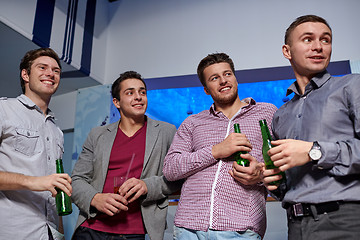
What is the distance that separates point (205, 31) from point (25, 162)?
2817 mm

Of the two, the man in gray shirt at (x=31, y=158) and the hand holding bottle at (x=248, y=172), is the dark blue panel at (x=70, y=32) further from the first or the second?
the hand holding bottle at (x=248, y=172)

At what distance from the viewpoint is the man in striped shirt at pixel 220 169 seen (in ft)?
4.50

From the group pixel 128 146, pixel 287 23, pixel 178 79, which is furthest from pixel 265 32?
pixel 128 146

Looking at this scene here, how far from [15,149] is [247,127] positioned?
3.50 ft

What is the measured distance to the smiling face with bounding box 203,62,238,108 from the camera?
169cm

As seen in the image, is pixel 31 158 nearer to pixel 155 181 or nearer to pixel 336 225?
pixel 155 181

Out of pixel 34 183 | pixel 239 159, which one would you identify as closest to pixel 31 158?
pixel 34 183

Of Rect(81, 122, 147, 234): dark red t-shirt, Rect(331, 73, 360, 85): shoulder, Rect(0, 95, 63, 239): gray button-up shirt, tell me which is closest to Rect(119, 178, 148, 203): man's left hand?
Rect(81, 122, 147, 234): dark red t-shirt

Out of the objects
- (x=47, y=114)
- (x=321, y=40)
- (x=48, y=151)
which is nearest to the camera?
(x=321, y=40)

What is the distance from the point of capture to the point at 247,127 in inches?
61.1

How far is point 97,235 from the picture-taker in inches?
66.6

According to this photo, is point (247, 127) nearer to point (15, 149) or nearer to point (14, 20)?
point (15, 149)

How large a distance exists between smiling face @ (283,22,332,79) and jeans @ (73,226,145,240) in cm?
106

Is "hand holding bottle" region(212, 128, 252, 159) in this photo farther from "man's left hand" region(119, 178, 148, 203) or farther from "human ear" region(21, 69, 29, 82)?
"human ear" region(21, 69, 29, 82)
